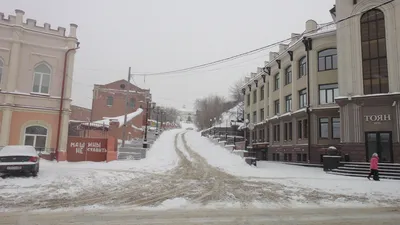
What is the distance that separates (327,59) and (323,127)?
636cm

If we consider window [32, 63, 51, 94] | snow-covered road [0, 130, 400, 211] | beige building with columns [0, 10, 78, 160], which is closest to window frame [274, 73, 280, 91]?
snow-covered road [0, 130, 400, 211]

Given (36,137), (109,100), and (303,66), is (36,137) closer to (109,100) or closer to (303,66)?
(303,66)

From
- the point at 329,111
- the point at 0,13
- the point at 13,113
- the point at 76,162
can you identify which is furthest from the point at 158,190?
the point at 329,111

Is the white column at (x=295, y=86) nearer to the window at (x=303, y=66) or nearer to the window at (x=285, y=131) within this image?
the window at (x=303, y=66)

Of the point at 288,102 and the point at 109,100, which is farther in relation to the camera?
the point at 109,100

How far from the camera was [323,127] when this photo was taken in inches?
1088

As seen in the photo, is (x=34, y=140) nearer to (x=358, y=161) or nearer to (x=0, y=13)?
(x=0, y=13)

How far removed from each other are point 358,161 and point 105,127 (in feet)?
76.4

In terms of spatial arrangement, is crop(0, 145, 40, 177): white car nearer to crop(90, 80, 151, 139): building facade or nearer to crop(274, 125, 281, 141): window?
crop(274, 125, 281, 141): window

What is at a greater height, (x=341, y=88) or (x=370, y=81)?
(x=370, y=81)

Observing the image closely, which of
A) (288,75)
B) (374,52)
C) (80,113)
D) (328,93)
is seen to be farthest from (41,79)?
(80,113)

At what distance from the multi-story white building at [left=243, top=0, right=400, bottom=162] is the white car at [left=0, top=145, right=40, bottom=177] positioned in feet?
57.2

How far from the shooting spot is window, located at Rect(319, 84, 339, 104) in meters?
27.4

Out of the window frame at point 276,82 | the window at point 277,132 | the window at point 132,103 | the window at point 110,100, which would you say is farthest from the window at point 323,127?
the window at point 110,100
